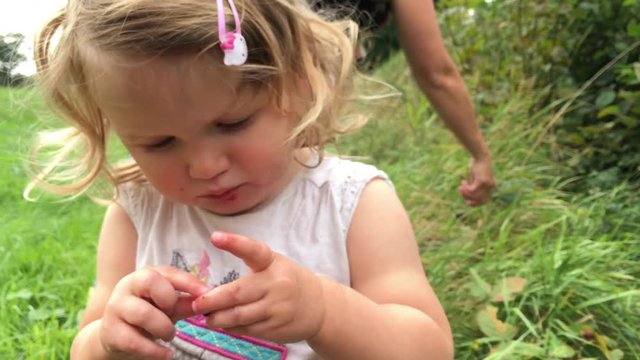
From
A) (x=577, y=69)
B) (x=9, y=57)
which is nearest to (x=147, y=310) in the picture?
(x=9, y=57)

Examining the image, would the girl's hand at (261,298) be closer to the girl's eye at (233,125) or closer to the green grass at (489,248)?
the girl's eye at (233,125)

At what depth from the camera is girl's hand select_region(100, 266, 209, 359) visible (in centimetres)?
96

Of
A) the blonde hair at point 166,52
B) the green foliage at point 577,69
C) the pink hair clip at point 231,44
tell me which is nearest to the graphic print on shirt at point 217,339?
the blonde hair at point 166,52

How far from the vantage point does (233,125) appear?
3.68 feet

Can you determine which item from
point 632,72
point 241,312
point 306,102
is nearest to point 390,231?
point 306,102

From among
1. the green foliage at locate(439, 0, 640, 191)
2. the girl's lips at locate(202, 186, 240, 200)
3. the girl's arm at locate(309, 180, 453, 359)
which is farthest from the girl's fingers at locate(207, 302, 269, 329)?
the green foliage at locate(439, 0, 640, 191)

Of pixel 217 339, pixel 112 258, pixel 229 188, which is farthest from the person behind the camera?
pixel 112 258

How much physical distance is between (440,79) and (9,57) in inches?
52.9

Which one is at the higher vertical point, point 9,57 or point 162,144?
point 9,57

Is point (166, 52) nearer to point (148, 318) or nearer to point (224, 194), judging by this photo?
point (224, 194)

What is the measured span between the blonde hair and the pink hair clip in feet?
0.05

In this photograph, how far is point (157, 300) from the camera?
0.97 meters

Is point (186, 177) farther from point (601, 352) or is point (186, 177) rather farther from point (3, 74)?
point (601, 352)

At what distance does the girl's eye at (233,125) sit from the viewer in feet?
3.65
